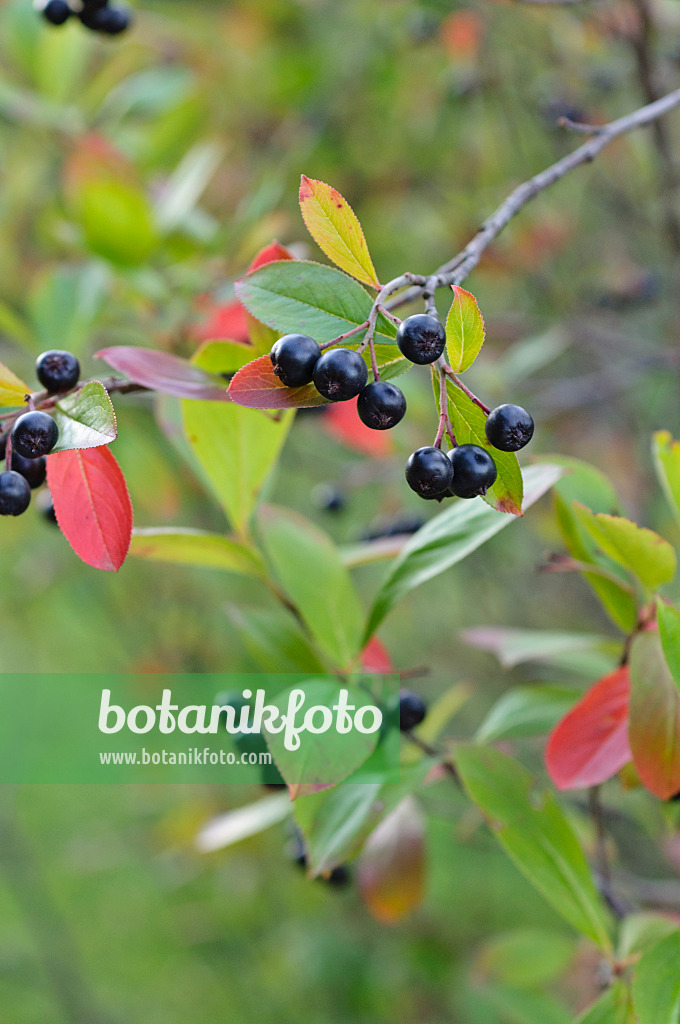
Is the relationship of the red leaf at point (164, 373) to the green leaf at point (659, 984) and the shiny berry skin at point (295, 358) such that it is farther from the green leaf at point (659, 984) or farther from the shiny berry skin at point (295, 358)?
the green leaf at point (659, 984)

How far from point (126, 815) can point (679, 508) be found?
3261 mm

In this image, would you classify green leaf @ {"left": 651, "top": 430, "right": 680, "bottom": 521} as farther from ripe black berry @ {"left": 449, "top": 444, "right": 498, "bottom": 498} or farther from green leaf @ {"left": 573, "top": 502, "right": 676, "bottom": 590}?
ripe black berry @ {"left": 449, "top": 444, "right": 498, "bottom": 498}

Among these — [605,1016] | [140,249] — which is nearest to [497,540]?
[140,249]

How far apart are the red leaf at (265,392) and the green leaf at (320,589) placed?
0.33 m

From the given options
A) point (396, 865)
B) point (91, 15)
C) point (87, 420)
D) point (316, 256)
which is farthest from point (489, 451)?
point (316, 256)

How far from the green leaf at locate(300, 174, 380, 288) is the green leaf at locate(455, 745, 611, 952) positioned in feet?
1.55

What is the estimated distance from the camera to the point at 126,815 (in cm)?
347

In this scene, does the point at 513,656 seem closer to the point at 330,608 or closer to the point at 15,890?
the point at 330,608

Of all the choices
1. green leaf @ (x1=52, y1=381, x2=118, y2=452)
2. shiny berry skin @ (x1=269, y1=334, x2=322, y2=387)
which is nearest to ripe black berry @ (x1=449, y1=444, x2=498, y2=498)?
shiny berry skin @ (x1=269, y1=334, x2=322, y2=387)

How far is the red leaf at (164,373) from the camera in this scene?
646 mm

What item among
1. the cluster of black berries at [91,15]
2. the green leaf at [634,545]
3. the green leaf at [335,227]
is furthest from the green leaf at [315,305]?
the cluster of black berries at [91,15]

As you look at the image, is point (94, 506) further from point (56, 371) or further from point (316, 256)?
point (316, 256)

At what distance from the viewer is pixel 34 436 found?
55 centimetres

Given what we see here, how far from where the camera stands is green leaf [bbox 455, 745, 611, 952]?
2.53 ft
